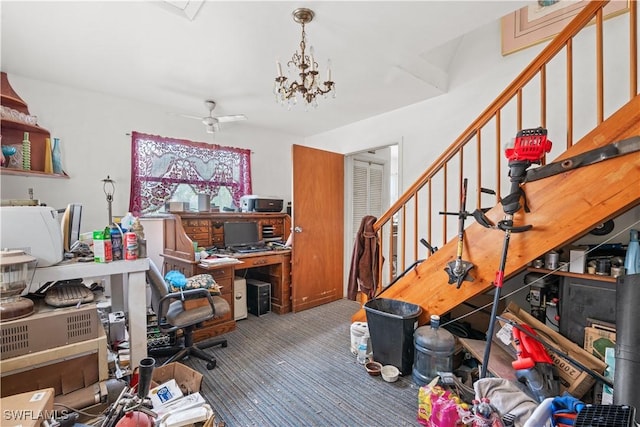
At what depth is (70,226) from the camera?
1808 mm

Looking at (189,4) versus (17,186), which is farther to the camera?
(17,186)

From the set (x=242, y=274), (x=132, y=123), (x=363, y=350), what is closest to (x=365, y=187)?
(x=242, y=274)

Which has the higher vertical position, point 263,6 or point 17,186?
point 263,6

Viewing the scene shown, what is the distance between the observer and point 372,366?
2254 mm

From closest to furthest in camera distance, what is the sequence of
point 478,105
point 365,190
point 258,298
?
point 478,105 < point 258,298 < point 365,190

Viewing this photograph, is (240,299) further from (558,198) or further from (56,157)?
(558,198)

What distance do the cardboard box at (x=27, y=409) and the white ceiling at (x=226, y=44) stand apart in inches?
85.8

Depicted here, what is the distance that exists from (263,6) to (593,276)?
2889 mm

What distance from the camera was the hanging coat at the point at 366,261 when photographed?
Result: 2732 millimetres

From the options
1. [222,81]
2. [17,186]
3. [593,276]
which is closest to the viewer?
[593,276]

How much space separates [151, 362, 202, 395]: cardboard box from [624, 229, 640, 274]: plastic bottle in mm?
2845

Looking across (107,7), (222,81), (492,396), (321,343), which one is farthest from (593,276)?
(107,7)

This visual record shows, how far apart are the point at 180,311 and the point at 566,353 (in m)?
2.84

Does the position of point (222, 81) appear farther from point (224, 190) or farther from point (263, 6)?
point (224, 190)
